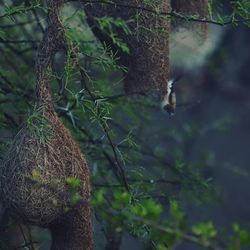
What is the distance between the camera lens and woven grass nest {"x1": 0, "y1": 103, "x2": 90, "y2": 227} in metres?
2.78

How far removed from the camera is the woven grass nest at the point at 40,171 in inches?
110

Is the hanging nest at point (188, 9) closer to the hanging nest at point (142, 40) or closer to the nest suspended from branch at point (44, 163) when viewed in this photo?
the hanging nest at point (142, 40)

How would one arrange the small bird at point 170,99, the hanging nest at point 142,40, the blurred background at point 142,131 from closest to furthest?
the blurred background at point 142,131 → the hanging nest at point 142,40 → the small bird at point 170,99

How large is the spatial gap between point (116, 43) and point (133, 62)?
0.11m

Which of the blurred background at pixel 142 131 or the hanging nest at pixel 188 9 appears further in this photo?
the hanging nest at pixel 188 9

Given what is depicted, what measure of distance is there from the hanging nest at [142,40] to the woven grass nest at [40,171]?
0.50m

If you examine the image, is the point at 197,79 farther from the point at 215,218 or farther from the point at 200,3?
the point at 200,3

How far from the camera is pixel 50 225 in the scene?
9.61 ft

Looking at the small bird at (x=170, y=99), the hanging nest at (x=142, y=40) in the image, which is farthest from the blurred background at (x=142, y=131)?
the small bird at (x=170, y=99)

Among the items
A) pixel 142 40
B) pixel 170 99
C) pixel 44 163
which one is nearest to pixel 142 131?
pixel 170 99

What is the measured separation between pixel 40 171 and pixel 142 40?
0.74 meters

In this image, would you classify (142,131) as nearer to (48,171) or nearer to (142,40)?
(142,40)

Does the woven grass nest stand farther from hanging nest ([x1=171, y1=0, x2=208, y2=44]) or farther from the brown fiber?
hanging nest ([x1=171, y1=0, x2=208, y2=44])

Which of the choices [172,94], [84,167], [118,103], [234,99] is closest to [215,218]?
[234,99]
